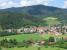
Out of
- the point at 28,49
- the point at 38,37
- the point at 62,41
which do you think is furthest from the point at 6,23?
the point at 28,49

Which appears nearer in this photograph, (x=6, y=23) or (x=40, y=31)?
(x=40, y=31)

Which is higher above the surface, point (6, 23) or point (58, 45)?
point (6, 23)

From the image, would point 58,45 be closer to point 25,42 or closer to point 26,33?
point 25,42

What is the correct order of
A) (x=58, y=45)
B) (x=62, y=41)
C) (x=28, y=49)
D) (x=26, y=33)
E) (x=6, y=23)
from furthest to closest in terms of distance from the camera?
(x=6, y=23) → (x=26, y=33) → (x=62, y=41) → (x=58, y=45) → (x=28, y=49)

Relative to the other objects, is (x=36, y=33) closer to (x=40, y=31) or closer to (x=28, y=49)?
(x=40, y=31)

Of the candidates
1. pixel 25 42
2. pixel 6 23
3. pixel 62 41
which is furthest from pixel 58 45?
pixel 6 23

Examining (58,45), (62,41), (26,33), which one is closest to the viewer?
(58,45)

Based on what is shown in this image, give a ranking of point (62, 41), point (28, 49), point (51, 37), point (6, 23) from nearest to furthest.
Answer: point (28, 49)
point (62, 41)
point (51, 37)
point (6, 23)

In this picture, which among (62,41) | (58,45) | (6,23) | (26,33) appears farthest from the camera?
(6,23)

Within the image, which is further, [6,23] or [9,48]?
[6,23]
